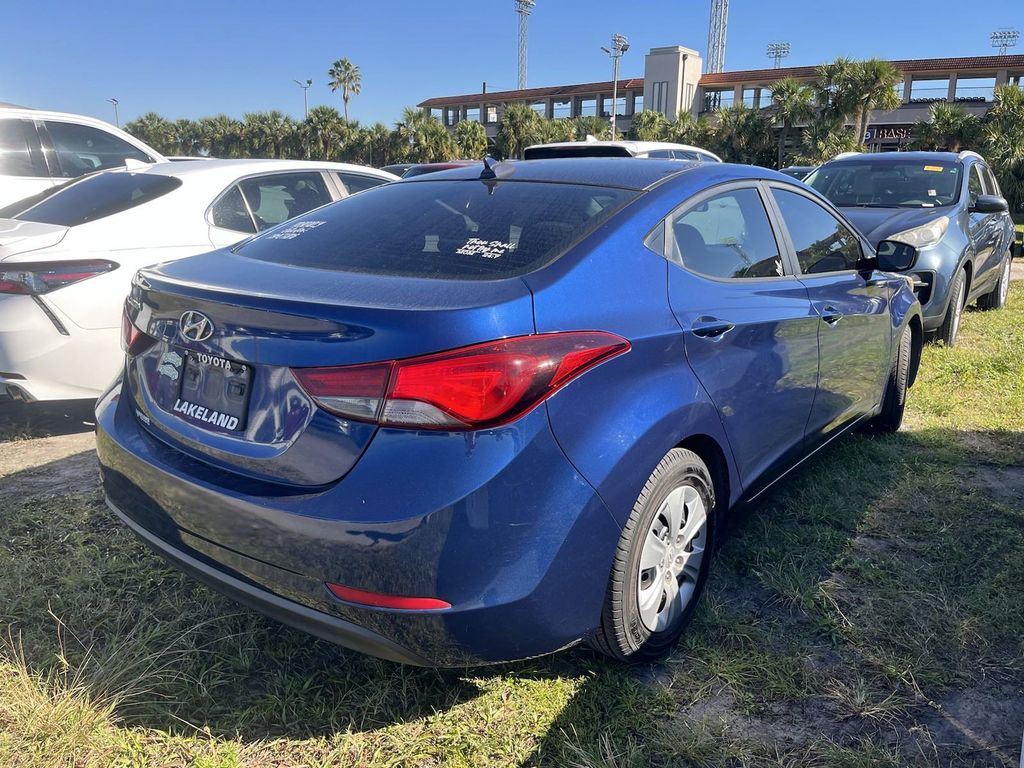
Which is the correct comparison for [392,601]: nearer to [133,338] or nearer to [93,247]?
[133,338]

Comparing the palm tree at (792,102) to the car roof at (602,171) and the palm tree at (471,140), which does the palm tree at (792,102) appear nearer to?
the palm tree at (471,140)

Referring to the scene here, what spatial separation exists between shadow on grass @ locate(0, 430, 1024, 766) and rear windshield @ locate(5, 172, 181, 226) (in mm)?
1722

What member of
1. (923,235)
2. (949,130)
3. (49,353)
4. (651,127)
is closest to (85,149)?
(49,353)

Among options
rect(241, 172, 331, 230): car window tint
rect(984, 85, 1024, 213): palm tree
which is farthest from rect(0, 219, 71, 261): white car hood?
rect(984, 85, 1024, 213): palm tree

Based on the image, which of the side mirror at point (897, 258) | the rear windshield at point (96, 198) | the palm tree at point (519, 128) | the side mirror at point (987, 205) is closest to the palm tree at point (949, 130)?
the palm tree at point (519, 128)

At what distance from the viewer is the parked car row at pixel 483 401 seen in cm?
177

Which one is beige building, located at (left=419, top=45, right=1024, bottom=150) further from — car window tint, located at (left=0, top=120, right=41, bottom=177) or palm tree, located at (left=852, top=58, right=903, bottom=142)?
car window tint, located at (left=0, top=120, right=41, bottom=177)

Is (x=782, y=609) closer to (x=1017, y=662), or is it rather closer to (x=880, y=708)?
(x=880, y=708)

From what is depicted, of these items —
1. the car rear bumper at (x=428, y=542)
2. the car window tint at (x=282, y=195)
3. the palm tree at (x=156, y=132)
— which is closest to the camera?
the car rear bumper at (x=428, y=542)

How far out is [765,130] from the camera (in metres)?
36.0

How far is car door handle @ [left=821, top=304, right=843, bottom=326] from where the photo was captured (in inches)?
125

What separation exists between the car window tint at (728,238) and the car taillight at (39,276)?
307 centimetres

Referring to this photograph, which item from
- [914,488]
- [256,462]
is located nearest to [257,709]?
[256,462]

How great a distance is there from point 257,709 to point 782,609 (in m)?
1.76
